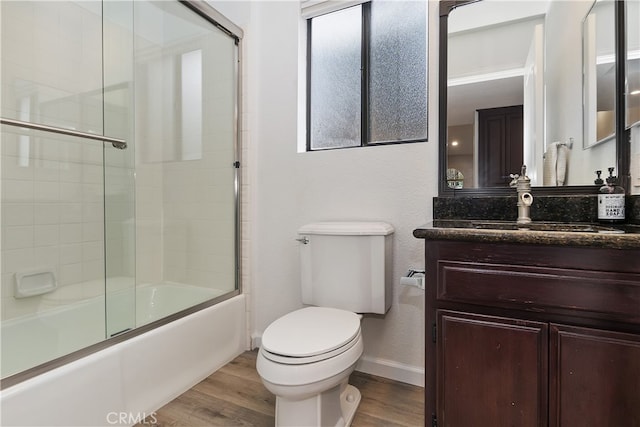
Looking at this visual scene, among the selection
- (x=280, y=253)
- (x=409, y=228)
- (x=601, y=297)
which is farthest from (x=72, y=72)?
(x=601, y=297)

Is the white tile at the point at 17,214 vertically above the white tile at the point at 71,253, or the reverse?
the white tile at the point at 17,214

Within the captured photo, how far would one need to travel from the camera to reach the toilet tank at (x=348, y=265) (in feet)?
4.84

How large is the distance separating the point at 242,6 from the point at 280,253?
1547mm

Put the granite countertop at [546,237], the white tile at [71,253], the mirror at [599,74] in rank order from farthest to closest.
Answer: the white tile at [71,253] < the mirror at [599,74] < the granite countertop at [546,237]

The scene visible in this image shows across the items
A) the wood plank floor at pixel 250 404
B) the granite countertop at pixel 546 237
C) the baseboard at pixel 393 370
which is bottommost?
the wood plank floor at pixel 250 404

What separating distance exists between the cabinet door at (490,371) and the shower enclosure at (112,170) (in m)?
1.27

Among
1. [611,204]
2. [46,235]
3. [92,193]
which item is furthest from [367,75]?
[46,235]

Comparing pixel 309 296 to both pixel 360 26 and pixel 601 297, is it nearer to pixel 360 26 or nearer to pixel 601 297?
pixel 601 297

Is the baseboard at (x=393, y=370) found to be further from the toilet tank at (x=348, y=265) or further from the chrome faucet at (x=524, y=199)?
the chrome faucet at (x=524, y=199)

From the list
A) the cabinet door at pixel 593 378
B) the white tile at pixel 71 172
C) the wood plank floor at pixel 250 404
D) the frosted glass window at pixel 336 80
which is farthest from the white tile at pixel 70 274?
the cabinet door at pixel 593 378

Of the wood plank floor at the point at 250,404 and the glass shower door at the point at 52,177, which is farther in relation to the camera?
the glass shower door at the point at 52,177

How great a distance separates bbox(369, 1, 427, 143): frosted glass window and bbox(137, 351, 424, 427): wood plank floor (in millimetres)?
1276

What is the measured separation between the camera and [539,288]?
2.91 ft

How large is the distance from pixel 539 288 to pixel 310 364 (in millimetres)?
725
